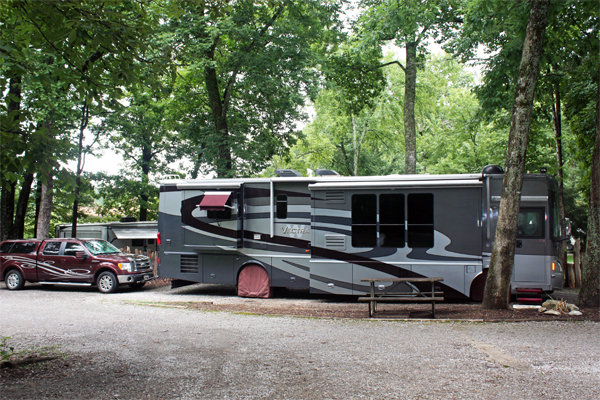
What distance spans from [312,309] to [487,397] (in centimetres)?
656

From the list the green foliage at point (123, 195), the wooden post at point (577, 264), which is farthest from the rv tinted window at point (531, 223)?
the green foliage at point (123, 195)

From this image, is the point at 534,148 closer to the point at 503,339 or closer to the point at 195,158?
the point at 195,158

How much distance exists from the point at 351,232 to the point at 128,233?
591 inches

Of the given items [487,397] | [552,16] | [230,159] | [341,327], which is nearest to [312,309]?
[341,327]

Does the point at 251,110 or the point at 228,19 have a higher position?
the point at 228,19

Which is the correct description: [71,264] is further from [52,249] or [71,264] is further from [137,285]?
[137,285]

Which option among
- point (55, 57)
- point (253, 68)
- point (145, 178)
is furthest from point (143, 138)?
point (55, 57)

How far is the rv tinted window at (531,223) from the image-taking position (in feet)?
38.0

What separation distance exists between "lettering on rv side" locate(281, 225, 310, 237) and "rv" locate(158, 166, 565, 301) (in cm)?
3

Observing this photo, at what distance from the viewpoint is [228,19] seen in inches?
691

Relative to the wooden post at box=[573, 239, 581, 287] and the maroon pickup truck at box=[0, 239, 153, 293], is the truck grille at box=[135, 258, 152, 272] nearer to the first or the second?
the maroon pickup truck at box=[0, 239, 153, 293]

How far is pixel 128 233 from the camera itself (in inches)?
944

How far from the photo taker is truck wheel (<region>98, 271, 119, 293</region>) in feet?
49.5

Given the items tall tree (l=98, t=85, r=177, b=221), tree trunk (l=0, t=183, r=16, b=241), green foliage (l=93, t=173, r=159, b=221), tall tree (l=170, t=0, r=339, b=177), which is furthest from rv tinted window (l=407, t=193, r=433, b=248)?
green foliage (l=93, t=173, r=159, b=221)
